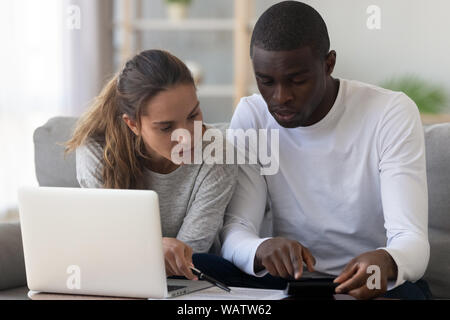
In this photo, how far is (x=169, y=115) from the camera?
138 cm

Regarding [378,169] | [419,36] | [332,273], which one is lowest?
[332,273]

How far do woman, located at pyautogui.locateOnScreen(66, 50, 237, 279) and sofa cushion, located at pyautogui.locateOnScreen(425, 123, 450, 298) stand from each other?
0.49 m

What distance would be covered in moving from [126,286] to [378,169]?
2.09 feet

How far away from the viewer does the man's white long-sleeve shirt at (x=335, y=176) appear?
1.40m

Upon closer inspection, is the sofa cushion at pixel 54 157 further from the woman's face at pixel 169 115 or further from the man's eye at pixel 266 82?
the man's eye at pixel 266 82

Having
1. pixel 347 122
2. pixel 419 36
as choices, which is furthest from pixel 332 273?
pixel 419 36

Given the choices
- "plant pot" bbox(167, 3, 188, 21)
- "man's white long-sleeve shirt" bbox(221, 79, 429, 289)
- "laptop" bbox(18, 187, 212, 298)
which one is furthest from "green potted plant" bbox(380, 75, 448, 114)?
"laptop" bbox(18, 187, 212, 298)

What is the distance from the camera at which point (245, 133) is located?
60.0 inches

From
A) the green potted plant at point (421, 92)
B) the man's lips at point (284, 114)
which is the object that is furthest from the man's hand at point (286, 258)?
the green potted plant at point (421, 92)

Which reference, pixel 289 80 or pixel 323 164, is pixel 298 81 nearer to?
pixel 289 80

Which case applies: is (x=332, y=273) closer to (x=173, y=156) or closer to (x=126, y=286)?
(x=173, y=156)

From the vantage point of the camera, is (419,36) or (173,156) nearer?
(173,156)

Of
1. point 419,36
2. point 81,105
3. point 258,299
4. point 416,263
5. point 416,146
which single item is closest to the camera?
point 258,299

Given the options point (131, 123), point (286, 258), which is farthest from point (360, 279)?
point (131, 123)
